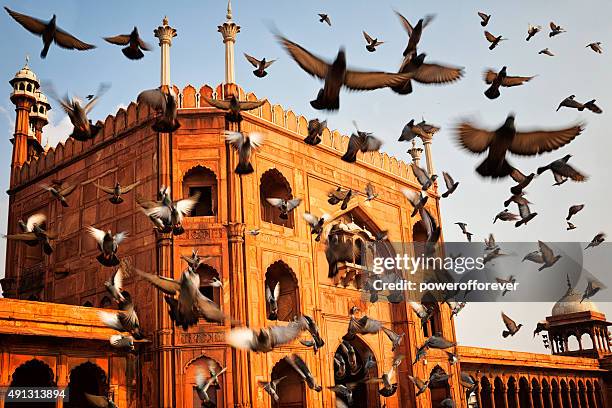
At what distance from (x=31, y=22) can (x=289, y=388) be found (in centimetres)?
1141

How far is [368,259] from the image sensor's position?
19.1 meters

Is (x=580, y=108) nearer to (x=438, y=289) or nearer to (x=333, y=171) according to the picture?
(x=333, y=171)

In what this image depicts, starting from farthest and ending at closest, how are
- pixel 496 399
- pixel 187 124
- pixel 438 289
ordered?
pixel 496 399 → pixel 438 289 → pixel 187 124

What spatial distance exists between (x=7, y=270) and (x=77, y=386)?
5009 mm

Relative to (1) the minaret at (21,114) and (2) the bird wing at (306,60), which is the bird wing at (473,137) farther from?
(1) the minaret at (21,114)

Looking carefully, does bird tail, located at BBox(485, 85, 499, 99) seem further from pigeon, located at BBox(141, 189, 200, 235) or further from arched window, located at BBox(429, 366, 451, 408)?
arched window, located at BBox(429, 366, 451, 408)

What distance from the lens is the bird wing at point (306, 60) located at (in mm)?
5816

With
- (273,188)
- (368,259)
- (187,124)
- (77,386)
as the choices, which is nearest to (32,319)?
(77,386)

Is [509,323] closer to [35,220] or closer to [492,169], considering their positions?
[492,169]

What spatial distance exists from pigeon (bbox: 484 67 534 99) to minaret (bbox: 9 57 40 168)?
54.4 feet

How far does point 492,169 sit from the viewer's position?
18.7 feet

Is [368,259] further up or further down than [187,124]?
further down

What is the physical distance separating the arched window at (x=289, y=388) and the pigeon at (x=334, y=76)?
1055 centimetres

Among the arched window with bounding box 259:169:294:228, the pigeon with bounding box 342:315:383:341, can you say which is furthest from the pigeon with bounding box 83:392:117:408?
the arched window with bounding box 259:169:294:228
